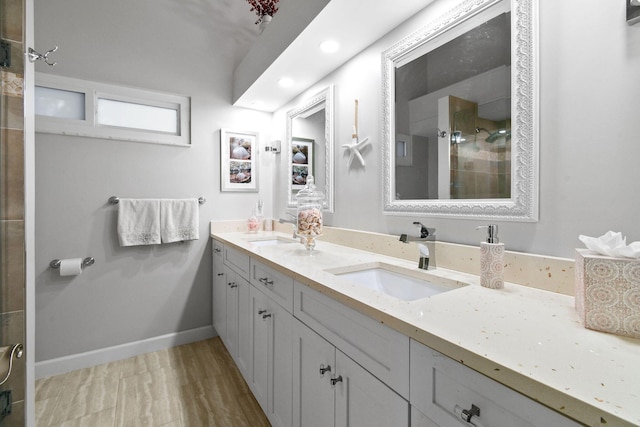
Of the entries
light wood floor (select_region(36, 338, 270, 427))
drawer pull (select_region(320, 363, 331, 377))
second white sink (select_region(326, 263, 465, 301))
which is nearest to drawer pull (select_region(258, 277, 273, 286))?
second white sink (select_region(326, 263, 465, 301))

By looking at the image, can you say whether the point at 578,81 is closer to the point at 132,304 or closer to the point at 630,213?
the point at 630,213

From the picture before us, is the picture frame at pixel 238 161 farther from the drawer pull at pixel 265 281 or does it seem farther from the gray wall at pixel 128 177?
the drawer pull at pixel 265 281

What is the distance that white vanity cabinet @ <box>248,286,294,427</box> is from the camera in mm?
1212

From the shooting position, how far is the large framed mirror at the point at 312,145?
1.88 meters

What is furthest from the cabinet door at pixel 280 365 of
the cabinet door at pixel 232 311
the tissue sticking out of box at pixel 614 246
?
the tissue sticking out of box at pixel 614 246

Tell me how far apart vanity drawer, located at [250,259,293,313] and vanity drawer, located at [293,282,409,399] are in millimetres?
103

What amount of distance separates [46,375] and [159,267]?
908mm

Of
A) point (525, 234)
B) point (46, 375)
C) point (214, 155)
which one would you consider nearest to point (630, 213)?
point (525, 234)

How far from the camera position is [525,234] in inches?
38.3

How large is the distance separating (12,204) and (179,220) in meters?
1.07

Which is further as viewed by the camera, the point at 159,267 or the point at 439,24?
the point at 159,267

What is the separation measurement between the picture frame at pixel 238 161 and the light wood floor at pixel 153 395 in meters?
1.34

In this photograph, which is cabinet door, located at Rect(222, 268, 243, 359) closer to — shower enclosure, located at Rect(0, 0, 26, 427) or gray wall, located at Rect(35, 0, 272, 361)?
gray wall, located at Rect(35, 0, 272, 361)

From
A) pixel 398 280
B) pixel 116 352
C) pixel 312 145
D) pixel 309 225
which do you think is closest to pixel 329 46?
pixel 312 145
